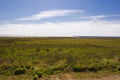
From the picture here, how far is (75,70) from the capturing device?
1948cm

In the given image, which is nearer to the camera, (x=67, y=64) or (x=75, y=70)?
(x=75, y=70)

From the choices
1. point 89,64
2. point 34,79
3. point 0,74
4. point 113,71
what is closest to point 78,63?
point 89,64

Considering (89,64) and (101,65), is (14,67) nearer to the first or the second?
(89,64)

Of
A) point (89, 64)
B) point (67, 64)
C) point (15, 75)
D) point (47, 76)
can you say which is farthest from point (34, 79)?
point (89, 64)

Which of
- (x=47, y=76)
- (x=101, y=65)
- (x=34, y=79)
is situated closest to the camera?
(x=34, y=79)

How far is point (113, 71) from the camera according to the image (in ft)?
63.3

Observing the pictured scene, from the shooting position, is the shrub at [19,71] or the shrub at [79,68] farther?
the shrub at [79,68]

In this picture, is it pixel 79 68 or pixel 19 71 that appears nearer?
pixel 19 71

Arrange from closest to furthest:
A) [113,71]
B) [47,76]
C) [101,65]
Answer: [47,76] → [113,71] → [101,65]

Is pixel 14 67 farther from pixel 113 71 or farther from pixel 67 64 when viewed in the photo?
pixel 113 71

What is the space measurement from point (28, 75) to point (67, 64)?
5354 mm

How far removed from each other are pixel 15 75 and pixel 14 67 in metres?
2.39

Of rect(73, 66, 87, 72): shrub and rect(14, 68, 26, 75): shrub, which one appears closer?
rect(14, 68, 26, 75): shrub

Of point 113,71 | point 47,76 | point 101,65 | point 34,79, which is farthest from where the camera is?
A: point 101,65
